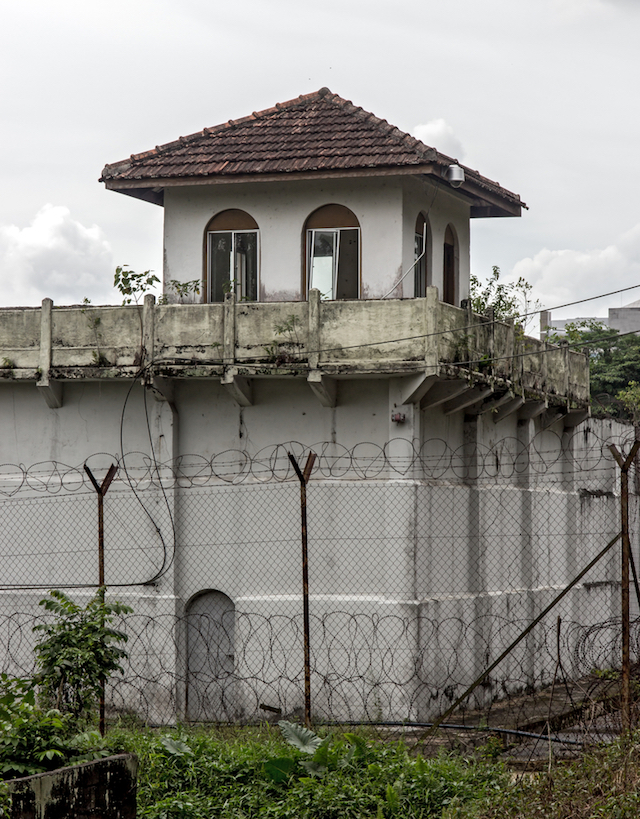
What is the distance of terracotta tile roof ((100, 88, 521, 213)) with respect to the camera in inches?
676

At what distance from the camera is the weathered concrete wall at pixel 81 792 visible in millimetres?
7871

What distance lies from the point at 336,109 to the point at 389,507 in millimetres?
7621

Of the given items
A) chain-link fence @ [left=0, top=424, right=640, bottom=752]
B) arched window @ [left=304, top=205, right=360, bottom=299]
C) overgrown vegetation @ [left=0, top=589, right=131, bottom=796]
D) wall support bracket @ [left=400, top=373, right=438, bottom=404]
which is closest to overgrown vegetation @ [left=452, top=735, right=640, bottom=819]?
overgrown vegetation @ [left=0, top=589, right=131, bottom=796]

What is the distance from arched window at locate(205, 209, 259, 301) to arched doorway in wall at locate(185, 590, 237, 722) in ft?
17.0

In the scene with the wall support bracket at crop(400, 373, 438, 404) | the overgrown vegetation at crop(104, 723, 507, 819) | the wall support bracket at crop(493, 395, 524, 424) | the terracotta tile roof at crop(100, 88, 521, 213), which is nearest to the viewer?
the overgrown vegetation at crop(104, 723, 507, 819)

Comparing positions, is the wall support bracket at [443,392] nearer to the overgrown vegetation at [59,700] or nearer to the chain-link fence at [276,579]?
the chain-link fence at [276,579]

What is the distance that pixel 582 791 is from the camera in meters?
8.83

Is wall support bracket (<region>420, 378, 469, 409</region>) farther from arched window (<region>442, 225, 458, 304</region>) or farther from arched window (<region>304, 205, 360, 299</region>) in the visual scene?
arched window (<region>442, 225, 458, 304</region>)

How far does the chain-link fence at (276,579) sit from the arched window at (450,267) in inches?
131

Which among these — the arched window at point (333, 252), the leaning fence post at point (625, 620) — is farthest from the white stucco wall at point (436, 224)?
the leaning fence post at point (625, 620)

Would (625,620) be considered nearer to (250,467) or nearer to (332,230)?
(250,467)

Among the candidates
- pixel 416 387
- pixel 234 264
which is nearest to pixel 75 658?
pixel 416 387

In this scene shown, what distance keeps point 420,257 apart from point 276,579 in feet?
20.0

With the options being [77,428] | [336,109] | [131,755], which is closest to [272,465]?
[77,428]
